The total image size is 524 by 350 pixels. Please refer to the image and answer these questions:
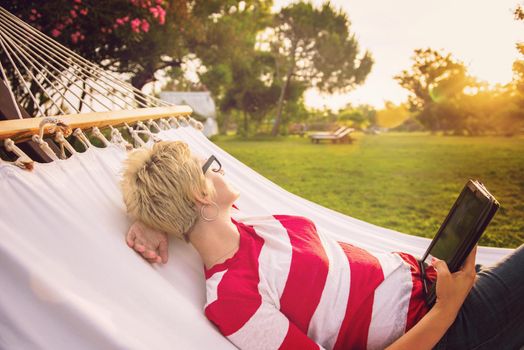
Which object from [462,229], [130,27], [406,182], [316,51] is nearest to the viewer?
[462,229]

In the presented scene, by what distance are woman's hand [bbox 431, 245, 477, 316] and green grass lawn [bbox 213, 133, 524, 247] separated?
2540mm

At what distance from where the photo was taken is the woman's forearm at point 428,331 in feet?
3.05

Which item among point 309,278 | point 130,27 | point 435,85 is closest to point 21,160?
point 309,278

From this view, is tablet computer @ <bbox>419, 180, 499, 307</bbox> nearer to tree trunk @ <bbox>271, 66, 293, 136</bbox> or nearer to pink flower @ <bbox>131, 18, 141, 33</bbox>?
pink flower @ <bbox>131, 18, 141, 33</bbox>

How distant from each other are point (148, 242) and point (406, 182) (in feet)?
17.8

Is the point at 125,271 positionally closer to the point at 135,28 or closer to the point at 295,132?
the point at 135,28

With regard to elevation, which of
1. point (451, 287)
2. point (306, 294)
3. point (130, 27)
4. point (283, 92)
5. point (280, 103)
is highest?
point (130, 27)

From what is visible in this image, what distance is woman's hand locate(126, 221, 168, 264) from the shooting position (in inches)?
39.3

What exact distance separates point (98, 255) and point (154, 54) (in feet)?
28.2

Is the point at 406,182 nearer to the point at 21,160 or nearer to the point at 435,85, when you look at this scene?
the point at 21,160

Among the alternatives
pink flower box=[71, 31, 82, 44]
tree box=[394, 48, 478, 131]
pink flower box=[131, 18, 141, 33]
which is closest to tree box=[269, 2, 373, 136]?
tree box=[394, 48, 478, 131]

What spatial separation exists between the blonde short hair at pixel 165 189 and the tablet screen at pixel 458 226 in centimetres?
71

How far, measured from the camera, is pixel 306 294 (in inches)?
39.2

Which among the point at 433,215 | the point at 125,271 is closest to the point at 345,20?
the point at 433,215
